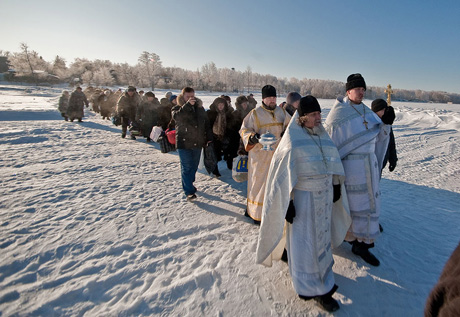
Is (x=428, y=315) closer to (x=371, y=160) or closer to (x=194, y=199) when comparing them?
(x=371, y=160)

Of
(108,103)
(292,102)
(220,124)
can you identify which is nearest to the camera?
(292,102)

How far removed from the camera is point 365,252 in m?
2.81

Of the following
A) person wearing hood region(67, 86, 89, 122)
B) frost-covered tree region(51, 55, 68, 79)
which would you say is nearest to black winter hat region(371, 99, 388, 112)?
person wearing hood region(67, 86, 89, 122)

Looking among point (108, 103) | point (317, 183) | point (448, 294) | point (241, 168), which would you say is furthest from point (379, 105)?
point (108, 103)

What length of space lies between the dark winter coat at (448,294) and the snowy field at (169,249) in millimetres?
1561

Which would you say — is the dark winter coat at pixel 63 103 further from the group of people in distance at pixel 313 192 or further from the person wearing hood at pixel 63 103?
the group of people in distance at pixel 313 192

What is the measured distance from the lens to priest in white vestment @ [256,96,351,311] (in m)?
2.08

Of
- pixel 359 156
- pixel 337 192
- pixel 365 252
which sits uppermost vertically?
pixel 359 156

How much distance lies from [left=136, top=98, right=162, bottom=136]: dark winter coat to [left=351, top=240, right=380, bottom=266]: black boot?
7.39 metres

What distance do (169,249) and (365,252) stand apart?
246 centimetres

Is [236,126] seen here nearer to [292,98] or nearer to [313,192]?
[292,98]

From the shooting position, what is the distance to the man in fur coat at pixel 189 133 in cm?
426

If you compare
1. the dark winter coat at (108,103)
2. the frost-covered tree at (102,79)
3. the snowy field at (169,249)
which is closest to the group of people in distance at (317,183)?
the snowy field at (169,249)

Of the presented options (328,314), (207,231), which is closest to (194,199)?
(207,231)
